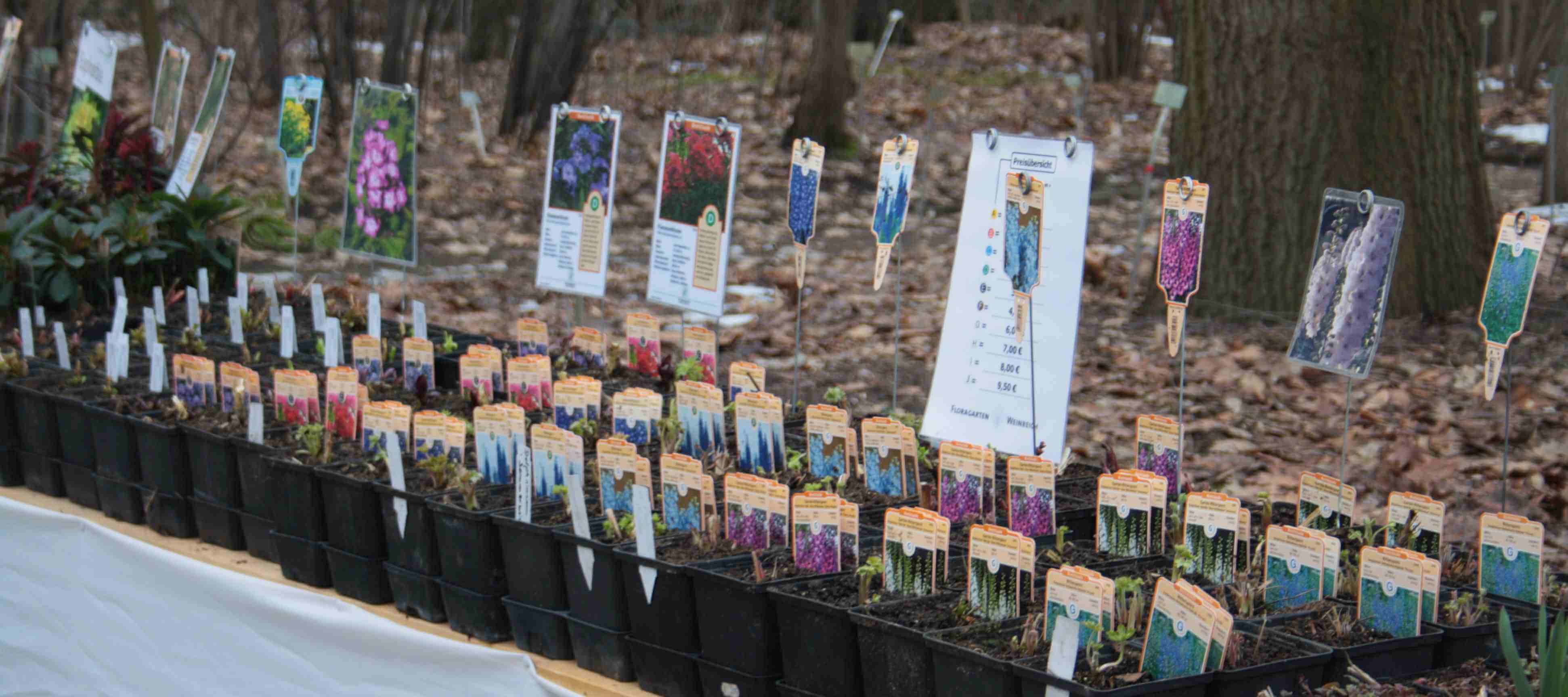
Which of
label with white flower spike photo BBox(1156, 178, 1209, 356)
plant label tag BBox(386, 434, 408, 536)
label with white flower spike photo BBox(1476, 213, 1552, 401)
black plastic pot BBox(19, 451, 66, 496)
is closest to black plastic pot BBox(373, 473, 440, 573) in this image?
plant label tag BBox(386, 434, 408, 536)

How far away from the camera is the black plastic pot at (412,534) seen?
2824mm

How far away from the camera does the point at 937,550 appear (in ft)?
7.92

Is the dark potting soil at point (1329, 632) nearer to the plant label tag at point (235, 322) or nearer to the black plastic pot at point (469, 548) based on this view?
the black plastic pot at point (469, 548)

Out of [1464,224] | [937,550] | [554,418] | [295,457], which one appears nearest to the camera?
[937,550]

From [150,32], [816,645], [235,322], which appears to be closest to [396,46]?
[150,32]

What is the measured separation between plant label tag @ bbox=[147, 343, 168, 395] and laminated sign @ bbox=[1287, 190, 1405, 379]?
2.74 metres

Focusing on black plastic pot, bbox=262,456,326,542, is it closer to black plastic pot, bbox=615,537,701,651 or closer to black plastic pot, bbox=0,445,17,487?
black plastic pot, bbox=615,537,701,651

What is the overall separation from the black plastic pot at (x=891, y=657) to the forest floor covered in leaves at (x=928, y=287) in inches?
41.3

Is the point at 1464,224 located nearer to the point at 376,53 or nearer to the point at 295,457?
the point at 295,457

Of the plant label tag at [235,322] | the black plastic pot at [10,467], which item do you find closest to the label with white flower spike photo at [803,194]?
the plant label tag at [235,322]

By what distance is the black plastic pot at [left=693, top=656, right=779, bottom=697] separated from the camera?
2.35 m

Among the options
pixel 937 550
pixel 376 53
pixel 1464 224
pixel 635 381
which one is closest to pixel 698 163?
pixel 635 381

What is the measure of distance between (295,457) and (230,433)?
0.98 feet

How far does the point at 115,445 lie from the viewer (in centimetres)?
350
